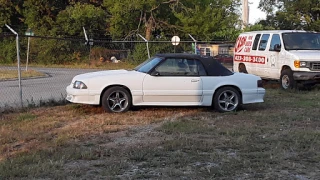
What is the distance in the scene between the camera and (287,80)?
597 inches

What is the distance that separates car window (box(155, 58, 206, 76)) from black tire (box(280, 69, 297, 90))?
547cm

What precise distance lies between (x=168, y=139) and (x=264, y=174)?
217cm

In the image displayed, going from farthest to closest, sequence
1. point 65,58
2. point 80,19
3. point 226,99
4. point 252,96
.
→ point 80,19 → point 65,58 → point 252,96 → point 226,99

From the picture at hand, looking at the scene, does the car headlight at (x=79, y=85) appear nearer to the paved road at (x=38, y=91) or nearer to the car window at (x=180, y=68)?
the car window at (x=180, y=68)

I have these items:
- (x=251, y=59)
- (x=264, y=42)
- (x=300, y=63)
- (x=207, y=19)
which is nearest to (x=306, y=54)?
(x=300, y=63)

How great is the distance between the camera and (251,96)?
35.0 feet

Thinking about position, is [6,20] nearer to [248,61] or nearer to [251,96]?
[248,61]

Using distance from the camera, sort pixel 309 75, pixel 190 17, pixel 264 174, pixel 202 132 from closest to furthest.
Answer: pixel 264 174, pixel 202 132, pixel 309 75, pixel 190 17

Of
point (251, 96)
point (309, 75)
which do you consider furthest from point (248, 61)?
point (251, 96)

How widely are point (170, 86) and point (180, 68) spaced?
0.52 metres

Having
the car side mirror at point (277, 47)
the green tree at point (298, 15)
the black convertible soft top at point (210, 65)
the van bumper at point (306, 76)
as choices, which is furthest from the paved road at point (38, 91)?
the green tree at point (298, 15)

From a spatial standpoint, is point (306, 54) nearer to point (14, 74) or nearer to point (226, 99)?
point (226, 99)

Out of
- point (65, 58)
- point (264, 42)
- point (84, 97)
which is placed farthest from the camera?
point (65, 58)

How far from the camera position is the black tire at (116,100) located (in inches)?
395
